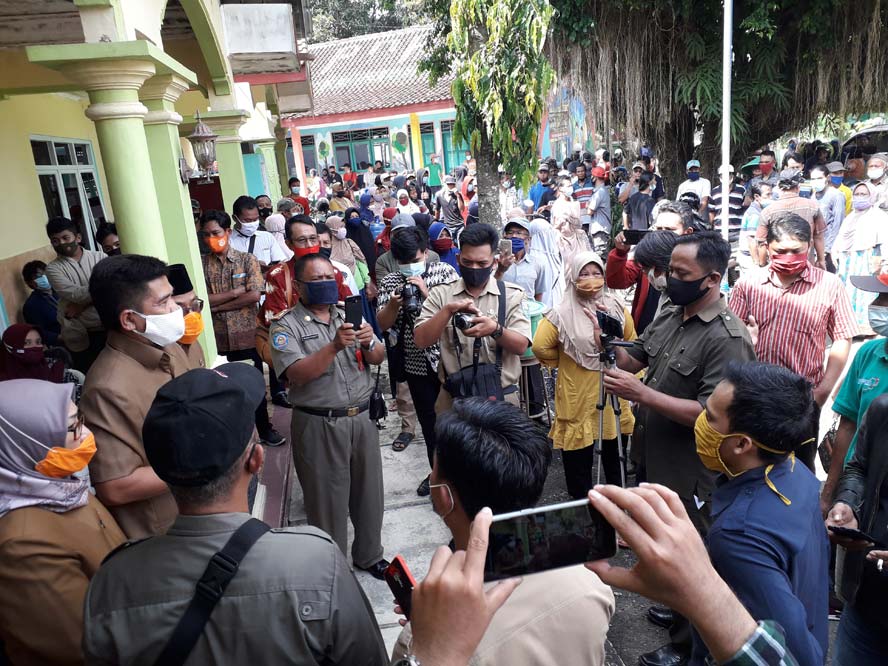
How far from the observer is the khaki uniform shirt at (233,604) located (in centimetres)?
142

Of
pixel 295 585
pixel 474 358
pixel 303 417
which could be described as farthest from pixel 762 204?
pixel 295 585

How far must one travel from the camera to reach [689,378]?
2939 millimetres

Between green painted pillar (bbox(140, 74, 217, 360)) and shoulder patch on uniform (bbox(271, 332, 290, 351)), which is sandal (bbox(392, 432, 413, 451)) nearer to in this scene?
green painted pillar (bbox(140, 74, 217, 360))

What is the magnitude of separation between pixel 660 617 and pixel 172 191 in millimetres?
4408

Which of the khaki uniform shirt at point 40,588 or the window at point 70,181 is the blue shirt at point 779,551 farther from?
the window at point 70,181

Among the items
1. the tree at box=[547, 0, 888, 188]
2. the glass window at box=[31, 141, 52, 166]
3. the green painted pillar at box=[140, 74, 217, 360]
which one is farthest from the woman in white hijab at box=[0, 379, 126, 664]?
the tree at box=[547, 0, 888, 188]

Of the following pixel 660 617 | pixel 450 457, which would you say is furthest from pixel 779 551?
pixel 660 617

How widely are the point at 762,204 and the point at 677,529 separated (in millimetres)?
9821

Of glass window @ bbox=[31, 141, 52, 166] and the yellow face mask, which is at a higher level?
glass window @ bbox=[31, 141, 52, 166]

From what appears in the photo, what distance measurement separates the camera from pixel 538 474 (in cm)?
160

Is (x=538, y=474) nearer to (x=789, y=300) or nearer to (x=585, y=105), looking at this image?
(x=789, y=300)

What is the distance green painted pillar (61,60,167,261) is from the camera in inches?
148

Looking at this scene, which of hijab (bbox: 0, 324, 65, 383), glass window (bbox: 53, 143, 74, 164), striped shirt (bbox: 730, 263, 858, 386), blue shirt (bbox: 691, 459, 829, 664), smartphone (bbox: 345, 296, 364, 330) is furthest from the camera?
glass window (bbox: 53, 143, 74, 164)

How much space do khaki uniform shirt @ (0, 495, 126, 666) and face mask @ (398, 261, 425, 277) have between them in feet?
10.2
